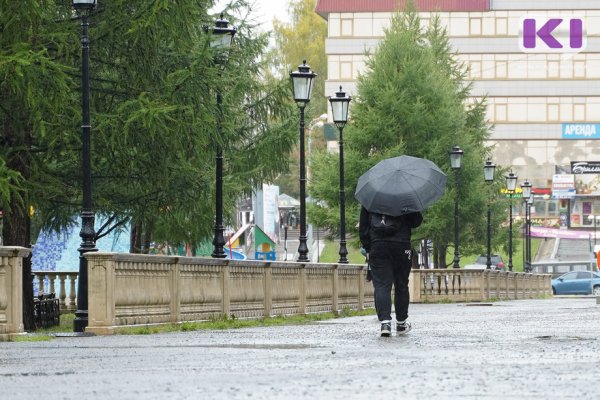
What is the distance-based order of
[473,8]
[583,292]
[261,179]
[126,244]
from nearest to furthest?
[261,179], [126,244], [583,292], [473,8]

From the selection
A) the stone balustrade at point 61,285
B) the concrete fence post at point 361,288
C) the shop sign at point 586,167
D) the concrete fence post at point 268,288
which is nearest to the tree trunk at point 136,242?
the stone balustrade at point 61,285

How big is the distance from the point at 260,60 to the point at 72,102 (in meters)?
17.8

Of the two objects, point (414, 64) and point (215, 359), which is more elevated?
point (414, 64)

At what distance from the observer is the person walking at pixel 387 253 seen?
53.0ft

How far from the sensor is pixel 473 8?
11069 centimetres

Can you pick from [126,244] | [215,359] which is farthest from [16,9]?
[126,244]

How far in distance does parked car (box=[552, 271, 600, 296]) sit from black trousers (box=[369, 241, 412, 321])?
71.1 metres

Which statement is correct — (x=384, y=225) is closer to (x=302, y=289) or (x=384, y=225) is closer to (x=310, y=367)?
(x=310, y=367)

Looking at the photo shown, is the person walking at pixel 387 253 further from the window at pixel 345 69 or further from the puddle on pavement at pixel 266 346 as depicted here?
the window at pixel 345 69

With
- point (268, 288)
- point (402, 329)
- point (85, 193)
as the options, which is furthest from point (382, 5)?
point (402, 329)

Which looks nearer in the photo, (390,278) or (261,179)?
(390,278)

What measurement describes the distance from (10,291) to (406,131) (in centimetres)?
4372

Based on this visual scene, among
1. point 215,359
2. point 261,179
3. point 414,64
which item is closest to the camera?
point 215,359

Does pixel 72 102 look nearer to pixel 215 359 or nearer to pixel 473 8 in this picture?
pixel 215 359
